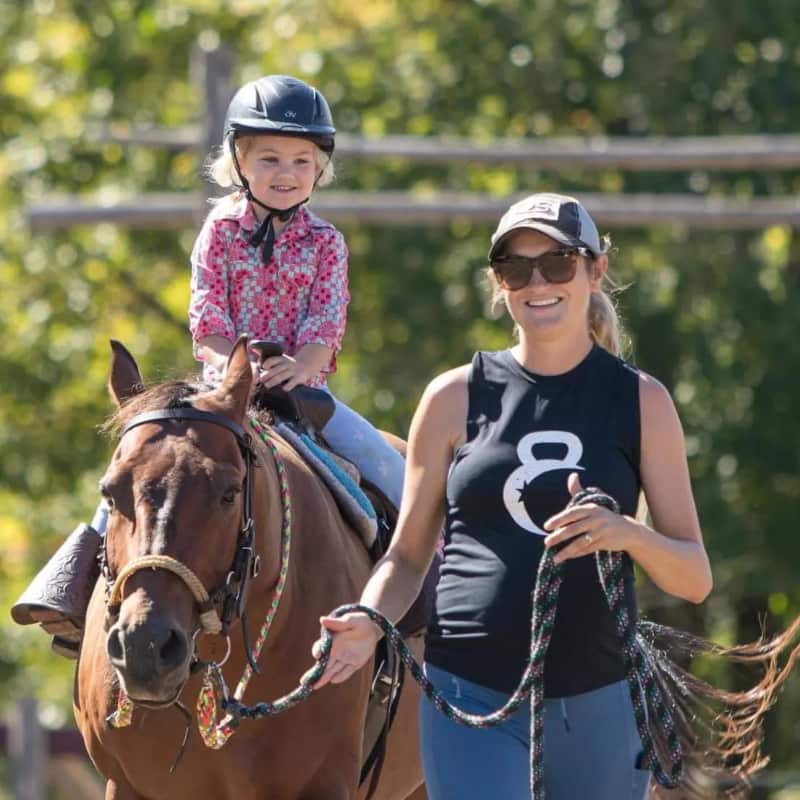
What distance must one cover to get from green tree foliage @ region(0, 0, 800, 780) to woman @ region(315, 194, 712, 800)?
31.7 feet

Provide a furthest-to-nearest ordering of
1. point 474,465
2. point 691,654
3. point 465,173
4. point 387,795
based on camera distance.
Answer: point 465,173 < point 387,795 < point 691,654 < point 474,465

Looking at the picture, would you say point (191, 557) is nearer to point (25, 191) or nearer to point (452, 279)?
point (452, 279)

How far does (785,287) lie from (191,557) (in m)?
11.1

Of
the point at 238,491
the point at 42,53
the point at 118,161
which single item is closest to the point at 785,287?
the point at 118,161

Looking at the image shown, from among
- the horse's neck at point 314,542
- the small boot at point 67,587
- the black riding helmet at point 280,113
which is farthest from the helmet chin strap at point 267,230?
the small boot at point 67,587

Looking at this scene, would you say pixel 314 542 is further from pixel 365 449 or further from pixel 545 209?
pixel 545 209

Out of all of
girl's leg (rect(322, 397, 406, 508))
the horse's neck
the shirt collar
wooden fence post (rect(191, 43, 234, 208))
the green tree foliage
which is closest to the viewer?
the horse's neck

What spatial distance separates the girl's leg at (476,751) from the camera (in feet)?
14.3

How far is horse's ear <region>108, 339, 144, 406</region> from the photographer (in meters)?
5.19

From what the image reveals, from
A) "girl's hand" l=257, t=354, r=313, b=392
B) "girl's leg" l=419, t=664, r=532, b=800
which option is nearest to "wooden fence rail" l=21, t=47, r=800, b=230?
"girl's hand" l=257, t=354, r=313, b=392

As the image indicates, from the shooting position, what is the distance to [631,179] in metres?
14.7

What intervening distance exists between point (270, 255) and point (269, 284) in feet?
0.31

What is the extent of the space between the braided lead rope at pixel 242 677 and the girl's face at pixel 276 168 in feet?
2.91

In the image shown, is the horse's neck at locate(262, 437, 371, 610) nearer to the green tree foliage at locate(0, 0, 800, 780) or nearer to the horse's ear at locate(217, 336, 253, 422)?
the horse's ear at locate(217, 336, 253, 422)
